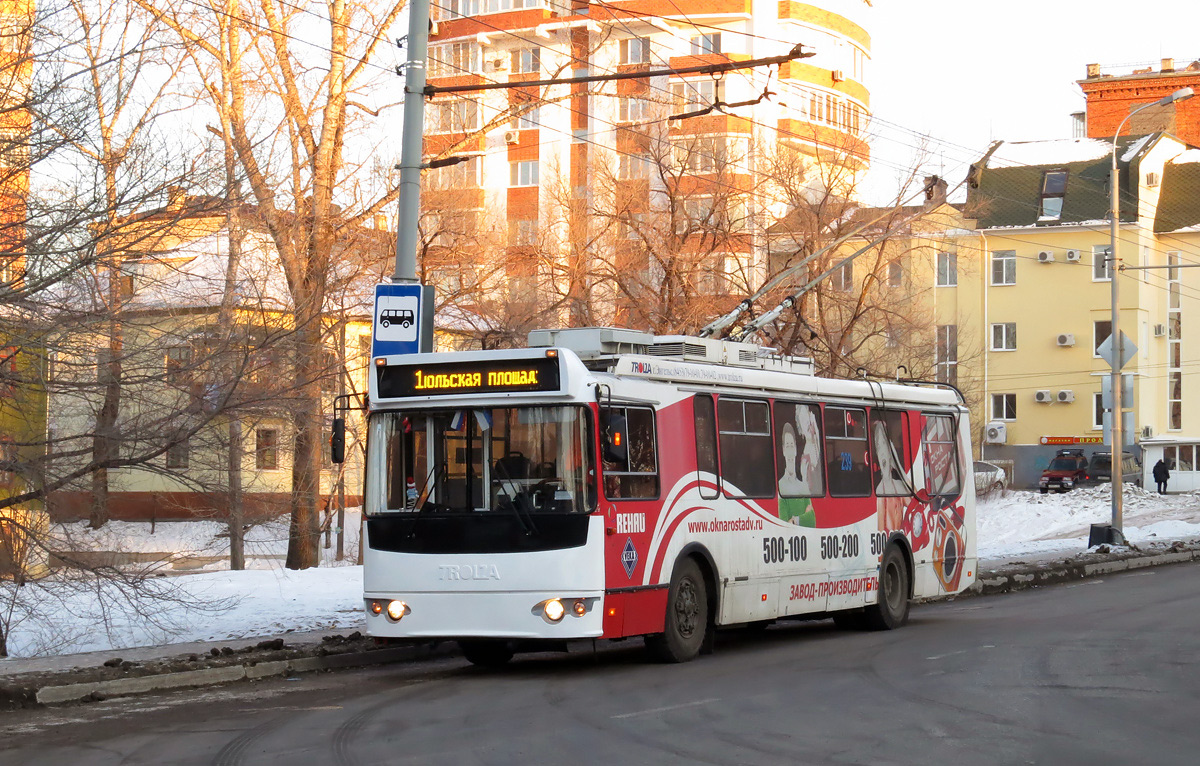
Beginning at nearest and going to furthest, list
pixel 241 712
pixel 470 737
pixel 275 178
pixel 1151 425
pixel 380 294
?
Answer: pixel 470 737 → pixel 241 712 → pixel 380 294 → pixel 275 178 → pixel 1151 425

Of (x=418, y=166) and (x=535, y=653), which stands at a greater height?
(x=418, y=166)

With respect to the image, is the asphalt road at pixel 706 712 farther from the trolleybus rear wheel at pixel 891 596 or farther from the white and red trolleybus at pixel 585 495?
the trolleybus rear wheel at pixel 891 596

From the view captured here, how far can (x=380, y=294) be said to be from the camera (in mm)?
14828

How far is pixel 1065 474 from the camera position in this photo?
198ft

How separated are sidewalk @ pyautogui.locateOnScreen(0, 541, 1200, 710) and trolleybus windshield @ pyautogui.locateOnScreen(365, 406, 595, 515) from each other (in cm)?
169

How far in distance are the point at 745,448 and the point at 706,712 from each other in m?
4.79

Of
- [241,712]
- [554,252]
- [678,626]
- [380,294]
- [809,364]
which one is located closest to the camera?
[241,712]

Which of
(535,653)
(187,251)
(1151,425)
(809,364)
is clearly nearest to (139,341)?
(187,251)

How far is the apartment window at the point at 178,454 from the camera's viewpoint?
1573 cm

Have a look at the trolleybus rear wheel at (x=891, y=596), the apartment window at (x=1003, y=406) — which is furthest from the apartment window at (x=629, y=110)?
the trolleybus rear wheel at (x=891, y=596)

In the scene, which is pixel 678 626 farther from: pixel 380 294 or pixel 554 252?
pixel 554 252

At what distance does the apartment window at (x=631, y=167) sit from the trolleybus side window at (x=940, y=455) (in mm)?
16594

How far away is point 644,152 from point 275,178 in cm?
1409

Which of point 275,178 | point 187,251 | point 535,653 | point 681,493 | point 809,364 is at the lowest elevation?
point 535,653
